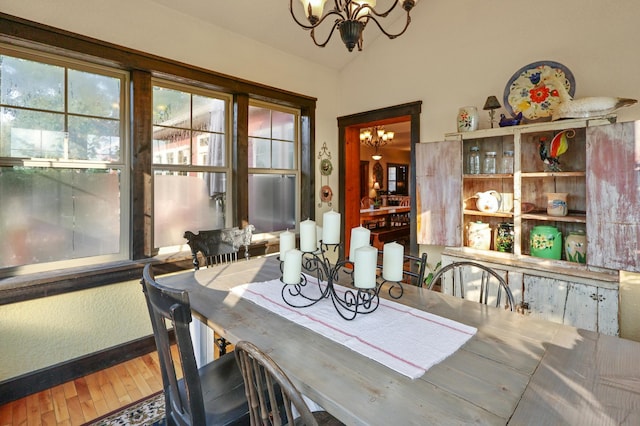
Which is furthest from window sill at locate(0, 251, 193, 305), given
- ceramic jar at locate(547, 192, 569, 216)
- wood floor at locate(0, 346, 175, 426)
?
ceramic jar at locate(547, 192, 569, 216)

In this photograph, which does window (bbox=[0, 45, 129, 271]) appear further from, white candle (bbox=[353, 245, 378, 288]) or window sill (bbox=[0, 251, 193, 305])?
white candle (bbox=[353, 245, 378, 288])

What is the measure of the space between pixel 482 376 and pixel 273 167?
3037mm

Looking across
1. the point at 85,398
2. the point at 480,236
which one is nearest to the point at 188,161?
the point at 85,398

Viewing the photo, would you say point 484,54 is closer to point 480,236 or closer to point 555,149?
point 555,149

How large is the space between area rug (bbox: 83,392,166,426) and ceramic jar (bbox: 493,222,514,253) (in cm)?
274

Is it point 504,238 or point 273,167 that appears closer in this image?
point 504,238

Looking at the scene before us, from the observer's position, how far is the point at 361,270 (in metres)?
1.29

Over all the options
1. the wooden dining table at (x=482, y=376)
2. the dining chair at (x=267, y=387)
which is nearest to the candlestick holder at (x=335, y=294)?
the wooden dining table at (x=482, y=376)

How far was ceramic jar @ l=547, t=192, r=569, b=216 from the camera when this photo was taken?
2.48 m

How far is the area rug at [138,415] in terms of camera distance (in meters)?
1.89

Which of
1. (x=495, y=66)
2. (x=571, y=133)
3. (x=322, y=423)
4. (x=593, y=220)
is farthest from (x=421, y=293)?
(x=495, y=66)

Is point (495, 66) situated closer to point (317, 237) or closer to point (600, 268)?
point (600, 268)

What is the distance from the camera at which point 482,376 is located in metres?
0.97

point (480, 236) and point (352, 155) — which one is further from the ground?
point (352, 155)
